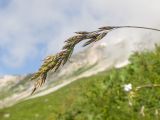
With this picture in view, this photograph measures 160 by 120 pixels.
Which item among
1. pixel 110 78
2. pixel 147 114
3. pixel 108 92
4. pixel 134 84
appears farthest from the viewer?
pixel 110 78

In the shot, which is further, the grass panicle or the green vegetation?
the green vegetation

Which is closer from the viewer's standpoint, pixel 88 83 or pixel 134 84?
pixel 134 84

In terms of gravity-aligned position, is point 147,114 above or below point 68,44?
below

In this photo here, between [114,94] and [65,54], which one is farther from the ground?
[65,54]

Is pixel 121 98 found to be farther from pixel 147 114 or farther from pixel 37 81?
pixel 37 81

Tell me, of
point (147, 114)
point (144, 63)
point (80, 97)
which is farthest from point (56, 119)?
point (147, 114)

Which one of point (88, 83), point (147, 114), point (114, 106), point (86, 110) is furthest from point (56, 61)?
point (88, 83)

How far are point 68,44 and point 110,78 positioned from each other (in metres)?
13.8

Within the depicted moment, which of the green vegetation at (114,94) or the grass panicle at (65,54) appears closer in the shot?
the grass panicle at (65,54)

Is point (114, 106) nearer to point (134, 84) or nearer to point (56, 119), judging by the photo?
point (134, 84)

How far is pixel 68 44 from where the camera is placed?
3797 mm

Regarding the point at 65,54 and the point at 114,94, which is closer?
the point at 65,54

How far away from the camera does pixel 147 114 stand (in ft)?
37.7

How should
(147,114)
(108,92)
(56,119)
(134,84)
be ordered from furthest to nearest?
(56,119) < (108,92) < (134,84) < (147,114)
